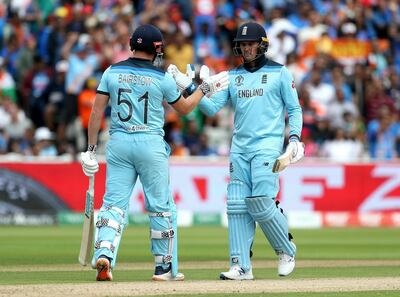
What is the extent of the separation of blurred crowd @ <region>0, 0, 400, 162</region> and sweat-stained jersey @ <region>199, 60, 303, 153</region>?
10.6 metres

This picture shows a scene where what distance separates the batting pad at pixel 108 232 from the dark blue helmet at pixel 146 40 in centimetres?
139

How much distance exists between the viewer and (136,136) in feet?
32.8

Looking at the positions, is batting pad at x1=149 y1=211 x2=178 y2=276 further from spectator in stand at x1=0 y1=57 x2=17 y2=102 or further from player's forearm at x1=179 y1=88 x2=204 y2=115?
spectator in stand at x1=0 y1=57 x2=17 y2=102

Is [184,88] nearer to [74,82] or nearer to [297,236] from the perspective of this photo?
[297,236]

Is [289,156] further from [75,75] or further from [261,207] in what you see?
[75,75]

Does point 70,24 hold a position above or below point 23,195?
above

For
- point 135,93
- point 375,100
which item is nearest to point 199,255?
point 135,93

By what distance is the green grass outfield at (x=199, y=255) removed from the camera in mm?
10914

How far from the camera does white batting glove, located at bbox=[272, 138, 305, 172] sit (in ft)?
33.3

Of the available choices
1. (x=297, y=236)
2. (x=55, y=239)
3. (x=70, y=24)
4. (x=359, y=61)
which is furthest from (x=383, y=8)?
(x=55, y=239)

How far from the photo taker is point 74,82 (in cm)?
2180

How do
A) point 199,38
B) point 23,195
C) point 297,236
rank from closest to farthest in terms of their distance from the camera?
1. point 297,236
2. point 23,195
3. point 199,38

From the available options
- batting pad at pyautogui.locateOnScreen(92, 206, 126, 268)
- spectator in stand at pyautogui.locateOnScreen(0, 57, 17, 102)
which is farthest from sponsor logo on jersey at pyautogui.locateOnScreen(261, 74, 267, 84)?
spectator in stand at pyautogui.locateOnScreen(0, 57, 17, 102)

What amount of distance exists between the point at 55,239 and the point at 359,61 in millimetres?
9741
